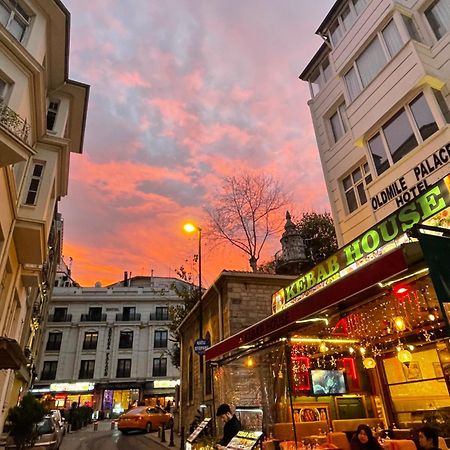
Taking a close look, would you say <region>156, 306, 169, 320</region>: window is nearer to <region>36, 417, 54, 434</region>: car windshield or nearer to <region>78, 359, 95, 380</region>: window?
<region>78, 359, 95, 380</region>: window

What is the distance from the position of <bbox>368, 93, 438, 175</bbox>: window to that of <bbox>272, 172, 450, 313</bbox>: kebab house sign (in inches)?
163

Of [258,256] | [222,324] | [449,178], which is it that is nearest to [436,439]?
[449,178]

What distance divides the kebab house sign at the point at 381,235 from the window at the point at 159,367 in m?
39.6

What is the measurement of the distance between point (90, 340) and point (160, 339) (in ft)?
29.6

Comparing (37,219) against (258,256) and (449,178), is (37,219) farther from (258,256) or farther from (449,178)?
(258,256)

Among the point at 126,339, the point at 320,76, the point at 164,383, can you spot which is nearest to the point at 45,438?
the point at 320,76

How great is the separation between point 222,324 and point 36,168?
9.85 m

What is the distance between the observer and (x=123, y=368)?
4366cm

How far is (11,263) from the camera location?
40.1 feet

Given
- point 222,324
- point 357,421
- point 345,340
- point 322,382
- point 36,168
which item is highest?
Result: point 36,168

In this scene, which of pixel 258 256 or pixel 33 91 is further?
pixel 258 256

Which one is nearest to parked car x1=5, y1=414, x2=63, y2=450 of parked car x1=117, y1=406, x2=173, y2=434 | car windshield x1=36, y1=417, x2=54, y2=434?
car windshield x1=36, y1=417, x2=54, y2=434

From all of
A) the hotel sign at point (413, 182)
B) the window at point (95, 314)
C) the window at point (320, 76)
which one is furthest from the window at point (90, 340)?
the hotel sign at point (413, 182)

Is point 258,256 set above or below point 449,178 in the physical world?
above
